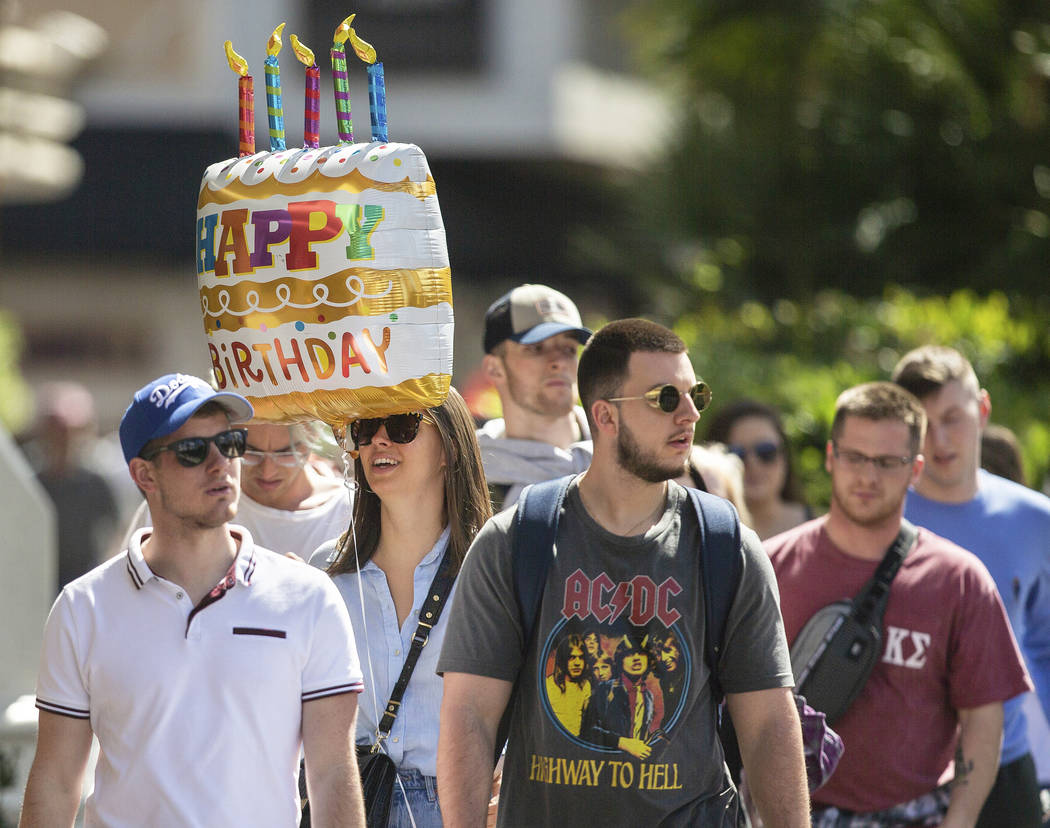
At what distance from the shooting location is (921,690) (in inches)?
197

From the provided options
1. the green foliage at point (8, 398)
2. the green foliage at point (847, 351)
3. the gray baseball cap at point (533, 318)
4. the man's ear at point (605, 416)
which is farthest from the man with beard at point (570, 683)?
the green foliage at point (8, 398)

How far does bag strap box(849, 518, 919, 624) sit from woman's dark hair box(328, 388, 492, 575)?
1188 mm

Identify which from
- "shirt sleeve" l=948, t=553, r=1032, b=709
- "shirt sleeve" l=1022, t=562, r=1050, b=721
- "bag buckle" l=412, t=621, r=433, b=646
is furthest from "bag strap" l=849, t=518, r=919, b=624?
"bag buckle" l=412, t=621, r=433, b=646

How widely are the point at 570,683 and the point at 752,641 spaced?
1.46ft

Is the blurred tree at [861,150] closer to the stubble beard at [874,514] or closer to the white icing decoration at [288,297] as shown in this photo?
the stubble beard at [874,514]

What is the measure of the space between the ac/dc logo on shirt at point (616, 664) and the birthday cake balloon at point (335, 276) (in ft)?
3.00

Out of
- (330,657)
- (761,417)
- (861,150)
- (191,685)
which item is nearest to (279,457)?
(330,657)

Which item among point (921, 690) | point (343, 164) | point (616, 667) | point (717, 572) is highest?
point (343, 164)

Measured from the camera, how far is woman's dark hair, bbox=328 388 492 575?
473 cm

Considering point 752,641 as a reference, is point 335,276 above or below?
above

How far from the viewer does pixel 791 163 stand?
1409cm

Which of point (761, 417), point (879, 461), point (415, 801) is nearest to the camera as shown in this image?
point (415, 801)

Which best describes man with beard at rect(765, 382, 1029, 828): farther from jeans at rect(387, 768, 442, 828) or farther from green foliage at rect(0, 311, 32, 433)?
green foliage at rect(0, 311, 32, 433)

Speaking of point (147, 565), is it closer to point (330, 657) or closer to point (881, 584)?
point (330, 657)
